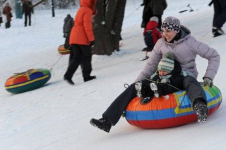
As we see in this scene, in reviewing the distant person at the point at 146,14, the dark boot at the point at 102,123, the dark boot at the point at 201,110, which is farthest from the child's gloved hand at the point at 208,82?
the distant person at the point at 146,14

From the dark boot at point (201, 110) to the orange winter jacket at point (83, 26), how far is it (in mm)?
4441

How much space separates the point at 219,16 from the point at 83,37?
3803 millimetres

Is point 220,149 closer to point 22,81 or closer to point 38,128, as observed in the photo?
point 38,128

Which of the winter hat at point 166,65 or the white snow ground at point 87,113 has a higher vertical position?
the winter hat at point 166,65

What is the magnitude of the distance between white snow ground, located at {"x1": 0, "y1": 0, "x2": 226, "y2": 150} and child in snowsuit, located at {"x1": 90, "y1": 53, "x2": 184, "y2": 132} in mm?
222

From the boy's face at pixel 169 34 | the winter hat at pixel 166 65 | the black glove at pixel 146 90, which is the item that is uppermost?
the boy's face at pixel 169 34

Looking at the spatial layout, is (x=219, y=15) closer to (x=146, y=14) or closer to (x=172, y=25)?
(x=146, y=14)

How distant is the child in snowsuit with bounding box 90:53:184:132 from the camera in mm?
4566

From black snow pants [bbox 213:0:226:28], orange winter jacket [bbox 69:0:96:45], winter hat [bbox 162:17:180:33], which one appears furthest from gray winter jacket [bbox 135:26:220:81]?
black snow pants [bbox 213:0:226:28]

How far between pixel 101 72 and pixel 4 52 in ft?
26.7

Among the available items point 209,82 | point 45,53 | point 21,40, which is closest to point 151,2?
point 45,53

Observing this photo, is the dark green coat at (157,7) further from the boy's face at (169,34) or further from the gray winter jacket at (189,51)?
the boy's face at (169,34)

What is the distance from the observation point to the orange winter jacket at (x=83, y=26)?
327 inches

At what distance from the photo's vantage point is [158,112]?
4469 mm
